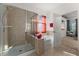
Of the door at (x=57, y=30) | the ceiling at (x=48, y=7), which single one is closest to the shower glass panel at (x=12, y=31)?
the ceiling at (x=48, y=7)

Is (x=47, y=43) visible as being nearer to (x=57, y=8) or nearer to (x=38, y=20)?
(x=38, y=20)

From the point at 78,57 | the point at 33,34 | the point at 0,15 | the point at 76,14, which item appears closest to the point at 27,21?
the point at 33,34

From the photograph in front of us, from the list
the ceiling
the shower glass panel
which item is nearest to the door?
the ceiling

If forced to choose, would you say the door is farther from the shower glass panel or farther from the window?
the shower glass panel

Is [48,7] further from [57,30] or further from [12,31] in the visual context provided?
[12,31]

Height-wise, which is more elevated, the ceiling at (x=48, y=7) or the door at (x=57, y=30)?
the ceiling at (x=48, y=7)

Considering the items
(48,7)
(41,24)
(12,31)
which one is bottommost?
(12,31)

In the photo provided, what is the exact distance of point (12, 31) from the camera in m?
1.70

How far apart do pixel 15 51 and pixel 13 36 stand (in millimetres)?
234

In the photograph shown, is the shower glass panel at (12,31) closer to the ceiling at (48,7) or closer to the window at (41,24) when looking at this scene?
the ceiling at (48,7)

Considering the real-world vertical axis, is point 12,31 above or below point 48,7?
below

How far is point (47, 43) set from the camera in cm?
179

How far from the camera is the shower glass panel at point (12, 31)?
1693mm

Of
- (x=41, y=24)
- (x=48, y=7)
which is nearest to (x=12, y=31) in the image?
(x=41, y=24)
